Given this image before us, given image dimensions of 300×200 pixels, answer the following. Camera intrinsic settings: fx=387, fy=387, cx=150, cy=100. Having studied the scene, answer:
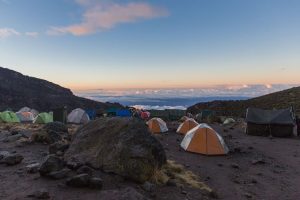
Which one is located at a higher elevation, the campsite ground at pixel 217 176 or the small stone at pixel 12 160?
the small stone at pixel 12 160

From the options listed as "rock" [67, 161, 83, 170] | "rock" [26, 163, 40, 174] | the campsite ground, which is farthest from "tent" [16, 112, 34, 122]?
"rock" [67, 161, 83, 170]

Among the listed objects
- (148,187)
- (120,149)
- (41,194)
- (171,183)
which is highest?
(120,149)

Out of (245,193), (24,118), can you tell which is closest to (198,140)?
(245,193)

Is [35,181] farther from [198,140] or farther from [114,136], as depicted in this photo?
[198,140]

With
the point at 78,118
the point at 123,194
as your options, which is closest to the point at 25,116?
the point at 78,118

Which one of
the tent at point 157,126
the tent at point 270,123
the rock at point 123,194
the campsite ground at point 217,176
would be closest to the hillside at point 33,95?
the tent at point 157,126

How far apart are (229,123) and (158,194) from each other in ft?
123

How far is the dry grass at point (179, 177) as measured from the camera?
50.8 feet

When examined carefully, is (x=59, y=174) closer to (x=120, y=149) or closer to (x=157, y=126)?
(x=120, y=149)

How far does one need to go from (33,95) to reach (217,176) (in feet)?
375

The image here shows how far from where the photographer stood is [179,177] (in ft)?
55.8

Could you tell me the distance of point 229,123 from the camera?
50.1 meters

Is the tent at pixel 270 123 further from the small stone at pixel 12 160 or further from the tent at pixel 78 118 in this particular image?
the small stone at pixel 12 160

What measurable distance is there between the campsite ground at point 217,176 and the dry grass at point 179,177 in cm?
45
